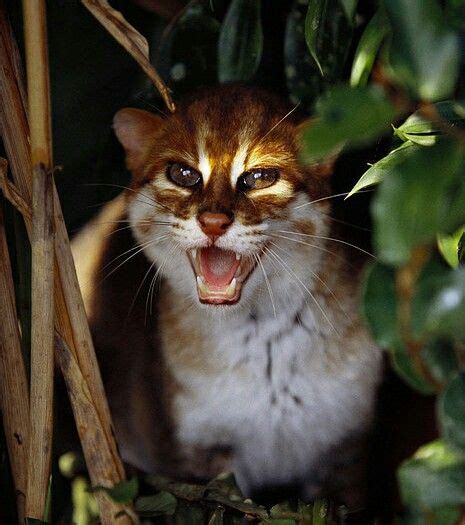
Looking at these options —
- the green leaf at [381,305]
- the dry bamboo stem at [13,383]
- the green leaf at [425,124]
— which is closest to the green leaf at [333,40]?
the green leaf at [425,124]

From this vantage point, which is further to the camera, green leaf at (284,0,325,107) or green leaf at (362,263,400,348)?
green leaf at (284,0,325,107)

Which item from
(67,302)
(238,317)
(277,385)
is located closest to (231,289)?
(238,317)

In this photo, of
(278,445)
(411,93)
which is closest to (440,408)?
(411,93)

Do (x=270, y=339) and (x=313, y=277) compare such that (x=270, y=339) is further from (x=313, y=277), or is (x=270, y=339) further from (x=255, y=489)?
(x=255, y=489)

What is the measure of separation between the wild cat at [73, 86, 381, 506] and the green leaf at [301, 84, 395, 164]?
0.71 meters

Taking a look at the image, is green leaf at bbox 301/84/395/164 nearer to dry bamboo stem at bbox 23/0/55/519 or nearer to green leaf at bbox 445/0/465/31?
green leaf at bbox 445/0/465/31

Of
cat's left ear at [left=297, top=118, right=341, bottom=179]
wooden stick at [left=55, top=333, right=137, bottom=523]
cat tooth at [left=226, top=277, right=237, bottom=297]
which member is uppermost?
cat's left ear at [left=297, top=118, right=341, bottom=179]

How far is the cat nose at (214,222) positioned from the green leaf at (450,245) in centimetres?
43

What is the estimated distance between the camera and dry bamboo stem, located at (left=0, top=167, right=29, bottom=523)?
1242 mm

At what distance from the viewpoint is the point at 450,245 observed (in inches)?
38.9

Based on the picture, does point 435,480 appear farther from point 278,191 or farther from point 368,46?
point 278,191

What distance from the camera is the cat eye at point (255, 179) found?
144 cm

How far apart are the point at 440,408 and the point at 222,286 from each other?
2.30ft

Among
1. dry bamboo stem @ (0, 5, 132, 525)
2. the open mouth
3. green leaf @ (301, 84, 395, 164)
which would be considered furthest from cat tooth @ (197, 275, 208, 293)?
green leaf @ (301, 84, 395, 164)
